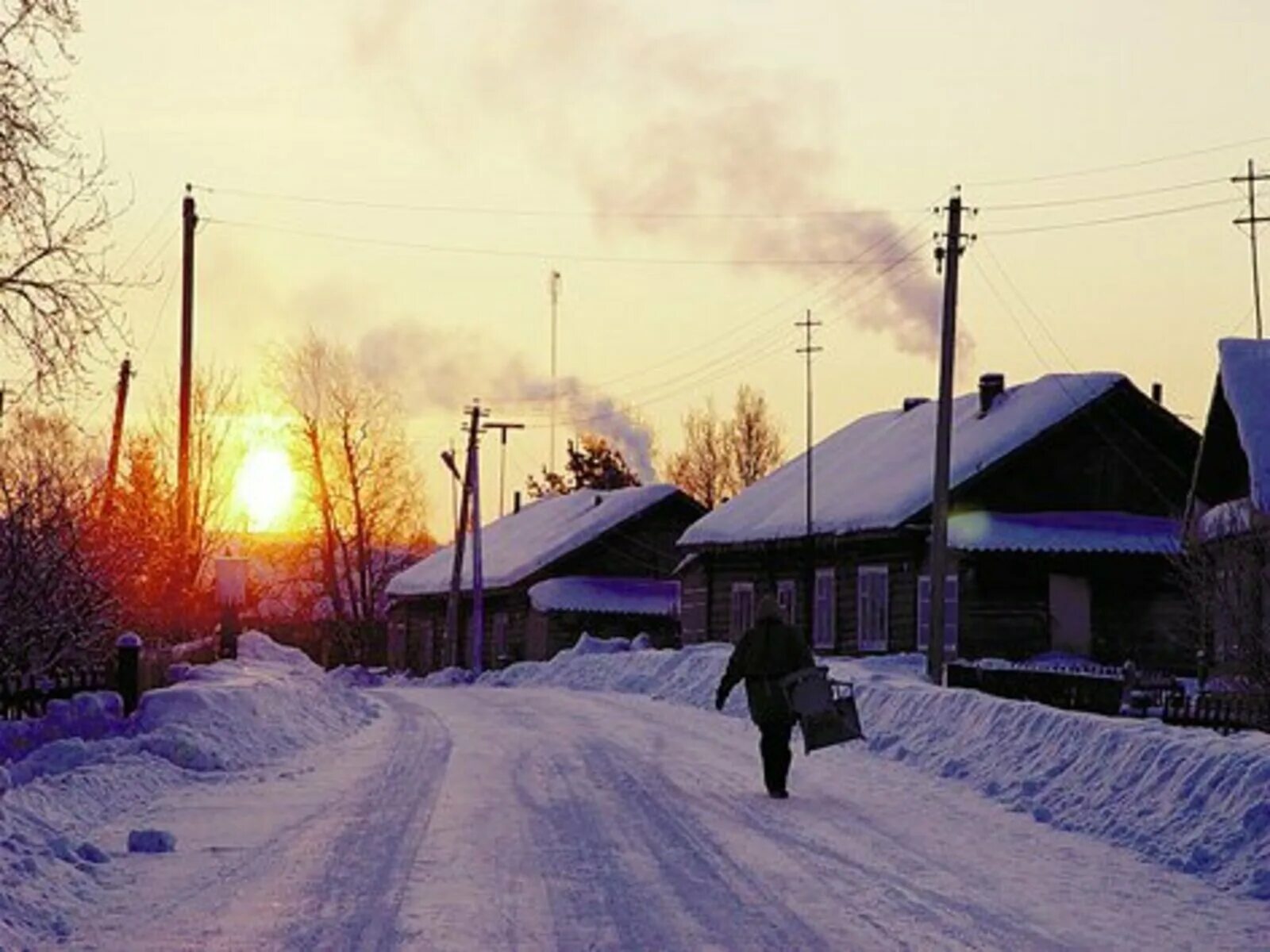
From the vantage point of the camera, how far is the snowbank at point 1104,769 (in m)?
12.9

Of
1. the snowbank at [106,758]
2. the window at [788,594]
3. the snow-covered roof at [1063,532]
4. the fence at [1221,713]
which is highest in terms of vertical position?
the snow-covered roof at [1063,532]

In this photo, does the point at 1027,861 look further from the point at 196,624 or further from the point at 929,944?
the point at 196,624

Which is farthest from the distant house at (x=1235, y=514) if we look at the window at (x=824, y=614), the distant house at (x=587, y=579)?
the distant house at (x=587, y=579)

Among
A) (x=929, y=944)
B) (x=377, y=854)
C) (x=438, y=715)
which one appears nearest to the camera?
(x=929, y=944)

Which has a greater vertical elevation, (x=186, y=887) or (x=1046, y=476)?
(x=1046, y=476)

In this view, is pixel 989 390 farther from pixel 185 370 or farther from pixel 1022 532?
pixel 185 370

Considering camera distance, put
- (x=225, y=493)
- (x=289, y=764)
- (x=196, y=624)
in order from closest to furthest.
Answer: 1. (x=289, y=764)
2. (x=196, y=624)
3. (x=225, y=493)

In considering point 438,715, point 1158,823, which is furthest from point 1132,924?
point 438,715

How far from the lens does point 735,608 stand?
53406 mm

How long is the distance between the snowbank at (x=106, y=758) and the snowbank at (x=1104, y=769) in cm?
682

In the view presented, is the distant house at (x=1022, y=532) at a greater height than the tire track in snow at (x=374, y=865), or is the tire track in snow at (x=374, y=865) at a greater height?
Answer: the distant house at (x=1022, y=532)

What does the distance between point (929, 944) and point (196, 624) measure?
30748 mm

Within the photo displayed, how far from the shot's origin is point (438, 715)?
3039cm

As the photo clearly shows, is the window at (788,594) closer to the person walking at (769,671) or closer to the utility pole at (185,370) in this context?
the utility pole at (185,370)
